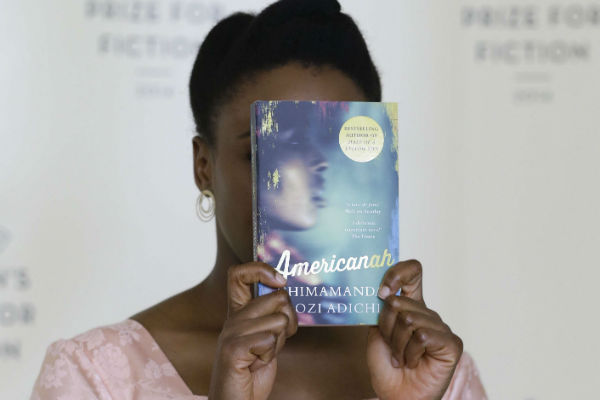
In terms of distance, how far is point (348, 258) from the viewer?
3.20 feet

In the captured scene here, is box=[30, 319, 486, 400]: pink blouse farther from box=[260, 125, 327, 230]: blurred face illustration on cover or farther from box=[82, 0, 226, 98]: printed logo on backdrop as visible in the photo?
box=[82, 0, 226, 98]: printed logo on backdrop

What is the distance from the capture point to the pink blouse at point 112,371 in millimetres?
1209

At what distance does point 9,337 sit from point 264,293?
110 centimetres

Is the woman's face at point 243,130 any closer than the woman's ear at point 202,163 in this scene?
Yes

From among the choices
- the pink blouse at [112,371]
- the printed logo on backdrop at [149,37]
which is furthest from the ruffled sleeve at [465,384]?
the printed logo on backdrop at [149,37]

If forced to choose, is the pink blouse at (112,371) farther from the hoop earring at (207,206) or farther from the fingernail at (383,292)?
the fingernail at (383,292)

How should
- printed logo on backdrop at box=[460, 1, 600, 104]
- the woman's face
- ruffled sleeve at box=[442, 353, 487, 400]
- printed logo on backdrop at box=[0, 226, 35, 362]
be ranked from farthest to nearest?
printed logo on backdrop at box=[460, 1, 600, 104]
printed logo on backdrop at box=[0, 226, 35, 362]
ruffled sleeve at box=[442, 353, 487, 400]
the woman's face

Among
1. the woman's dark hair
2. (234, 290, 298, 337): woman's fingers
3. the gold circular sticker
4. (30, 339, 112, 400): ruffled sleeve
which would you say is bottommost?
(30, 339, 112, 400): ruffled sleeve

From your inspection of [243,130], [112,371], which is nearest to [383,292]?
[243,130]

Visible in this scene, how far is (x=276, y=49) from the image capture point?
1192 mm

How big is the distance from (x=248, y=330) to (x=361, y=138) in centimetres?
26

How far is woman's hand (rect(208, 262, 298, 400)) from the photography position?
0.95m

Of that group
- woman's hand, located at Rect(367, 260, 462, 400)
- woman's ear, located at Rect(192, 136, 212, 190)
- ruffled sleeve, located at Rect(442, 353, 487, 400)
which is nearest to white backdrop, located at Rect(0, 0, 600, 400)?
woman's ear, located at Rect(192, 136, 212, 190)

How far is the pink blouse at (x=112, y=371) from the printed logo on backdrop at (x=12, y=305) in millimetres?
640
